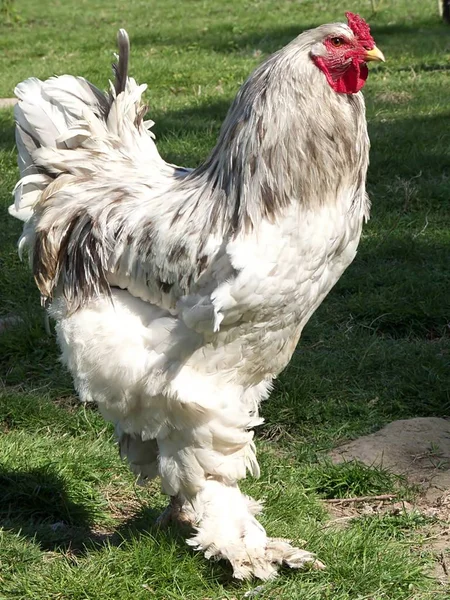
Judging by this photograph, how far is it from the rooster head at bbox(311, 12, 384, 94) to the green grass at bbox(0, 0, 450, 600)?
1.86 meters

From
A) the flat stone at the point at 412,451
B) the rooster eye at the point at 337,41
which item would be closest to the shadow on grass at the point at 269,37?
the flat stone at the point at 412,451

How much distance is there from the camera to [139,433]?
3.63 meters

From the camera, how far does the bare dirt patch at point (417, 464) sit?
12.8ft

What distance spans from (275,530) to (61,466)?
1.11 metres

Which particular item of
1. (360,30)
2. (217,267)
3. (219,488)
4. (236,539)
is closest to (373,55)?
(360,30)

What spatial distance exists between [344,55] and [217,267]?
886 millimetres

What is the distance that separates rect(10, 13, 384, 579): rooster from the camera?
3.26 meters

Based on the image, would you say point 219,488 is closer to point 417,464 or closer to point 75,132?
point 417,464

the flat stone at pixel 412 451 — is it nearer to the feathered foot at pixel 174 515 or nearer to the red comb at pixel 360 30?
the feathered foot at pixel 174 515

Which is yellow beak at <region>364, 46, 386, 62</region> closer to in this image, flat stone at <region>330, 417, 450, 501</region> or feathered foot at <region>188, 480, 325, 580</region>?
feathered foot at <region>188, 480, 325, 580</region>

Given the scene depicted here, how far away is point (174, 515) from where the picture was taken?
3.84 metres

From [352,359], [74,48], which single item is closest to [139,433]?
[352,359]

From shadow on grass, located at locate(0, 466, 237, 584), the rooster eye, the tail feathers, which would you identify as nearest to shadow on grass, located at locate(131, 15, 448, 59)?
the tail feathers

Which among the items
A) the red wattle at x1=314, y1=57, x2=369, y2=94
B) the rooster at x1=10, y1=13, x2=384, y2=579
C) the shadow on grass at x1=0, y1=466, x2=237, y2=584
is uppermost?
the red wattle at x1=314, y1=57, x2=369, y2=94
